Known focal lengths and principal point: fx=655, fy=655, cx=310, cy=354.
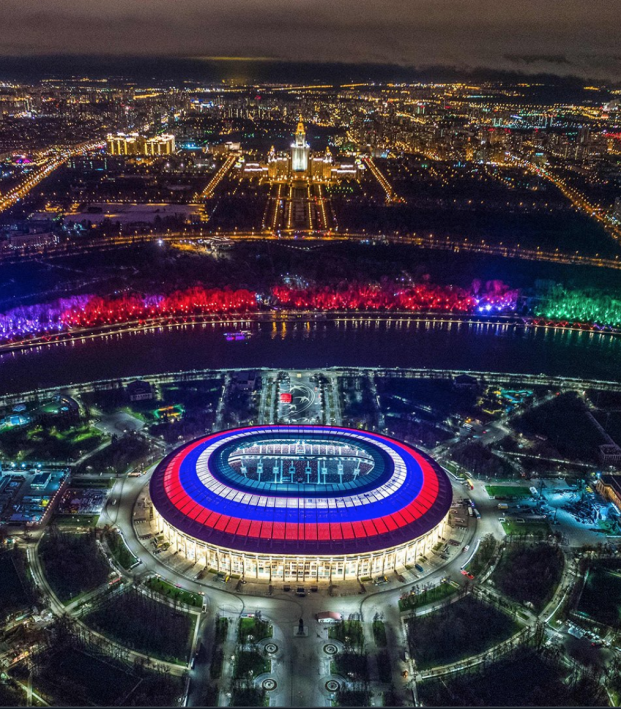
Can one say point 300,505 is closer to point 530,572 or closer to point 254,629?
point 254,629

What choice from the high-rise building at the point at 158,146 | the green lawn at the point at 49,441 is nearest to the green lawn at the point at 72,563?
the green lawn at the point at 49,441

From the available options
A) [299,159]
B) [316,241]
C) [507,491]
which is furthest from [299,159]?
[507,491]

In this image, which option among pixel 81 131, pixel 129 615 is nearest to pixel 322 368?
pixel 129 615

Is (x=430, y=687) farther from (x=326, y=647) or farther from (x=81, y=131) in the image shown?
(x=81, y=131)

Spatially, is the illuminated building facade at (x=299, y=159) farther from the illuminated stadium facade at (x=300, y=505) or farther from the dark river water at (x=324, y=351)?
the illuminated stadium facade at (x=300, y=505)

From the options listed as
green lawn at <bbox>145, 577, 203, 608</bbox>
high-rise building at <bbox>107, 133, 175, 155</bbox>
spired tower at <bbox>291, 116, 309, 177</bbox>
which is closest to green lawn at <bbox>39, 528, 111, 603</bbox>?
green lawn at <bbox>145, 577, 203, 608</bbox>
